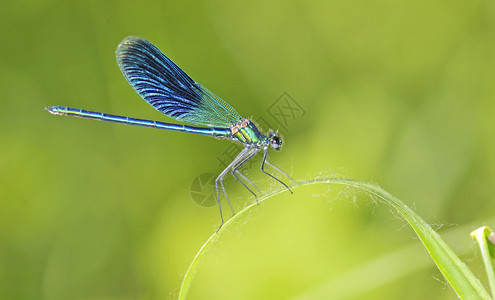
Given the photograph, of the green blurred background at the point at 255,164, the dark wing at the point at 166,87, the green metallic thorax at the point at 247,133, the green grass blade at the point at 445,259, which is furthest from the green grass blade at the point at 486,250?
the dark wing at the point at 166,87

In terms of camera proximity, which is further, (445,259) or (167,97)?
(167,97)

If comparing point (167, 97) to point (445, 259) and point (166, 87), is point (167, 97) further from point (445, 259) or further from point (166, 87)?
point (445, 259)

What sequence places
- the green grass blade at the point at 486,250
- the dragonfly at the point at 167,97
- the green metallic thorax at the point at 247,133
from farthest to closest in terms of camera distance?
the dragonfly at the point at 167,97 → the green metallic thorax at the point at 247,133 → the green grass blade at the point at 486,250

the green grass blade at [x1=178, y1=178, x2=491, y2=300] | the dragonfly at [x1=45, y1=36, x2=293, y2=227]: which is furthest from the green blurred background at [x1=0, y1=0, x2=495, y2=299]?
the green grass blade at [x1=178, y1=178, x2=491, y2=300]

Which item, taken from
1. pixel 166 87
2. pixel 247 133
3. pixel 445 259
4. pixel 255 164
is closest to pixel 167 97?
pixel 166 87

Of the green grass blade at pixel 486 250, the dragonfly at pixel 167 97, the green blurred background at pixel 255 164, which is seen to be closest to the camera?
the green grass blade at pixel 486 250

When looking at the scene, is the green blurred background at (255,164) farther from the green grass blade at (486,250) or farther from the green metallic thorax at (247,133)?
the green grass blade at (486,250)
